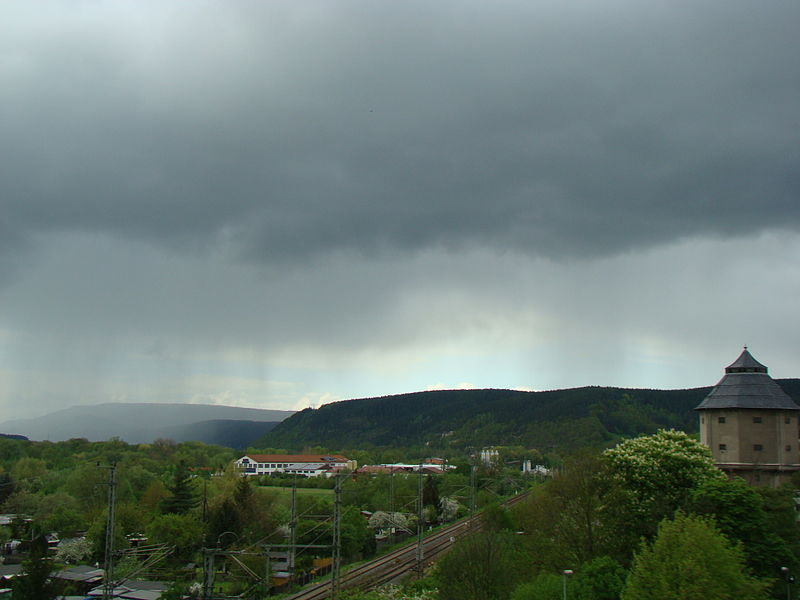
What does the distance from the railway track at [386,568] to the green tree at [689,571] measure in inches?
953

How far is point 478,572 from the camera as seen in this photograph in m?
42.6

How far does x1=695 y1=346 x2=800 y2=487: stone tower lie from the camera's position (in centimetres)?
6931

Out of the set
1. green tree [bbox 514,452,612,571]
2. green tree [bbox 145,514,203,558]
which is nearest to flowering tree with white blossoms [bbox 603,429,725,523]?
green tree [bbox 514,452,612,571]

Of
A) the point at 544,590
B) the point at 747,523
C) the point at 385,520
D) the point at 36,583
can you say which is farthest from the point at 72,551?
the point at 747,523

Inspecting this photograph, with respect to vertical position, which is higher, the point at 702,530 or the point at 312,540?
the point at 702,530

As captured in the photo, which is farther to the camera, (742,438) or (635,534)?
(742,438)

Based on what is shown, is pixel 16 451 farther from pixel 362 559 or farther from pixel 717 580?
pixel 717 580

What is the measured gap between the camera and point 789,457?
70250 mm

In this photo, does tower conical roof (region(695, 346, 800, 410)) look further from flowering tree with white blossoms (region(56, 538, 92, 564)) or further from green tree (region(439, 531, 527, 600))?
flowering tree with white blossoms (region(56, 538, 92, 564))

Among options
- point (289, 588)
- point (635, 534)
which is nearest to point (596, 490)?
point (635, 534)

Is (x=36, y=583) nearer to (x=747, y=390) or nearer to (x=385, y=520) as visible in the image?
(x=385, y=520)

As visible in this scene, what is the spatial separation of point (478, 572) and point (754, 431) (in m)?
40.5

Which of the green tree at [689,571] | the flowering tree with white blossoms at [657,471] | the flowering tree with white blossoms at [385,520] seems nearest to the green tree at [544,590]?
the green tree at [689,571]

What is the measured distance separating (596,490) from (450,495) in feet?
263
